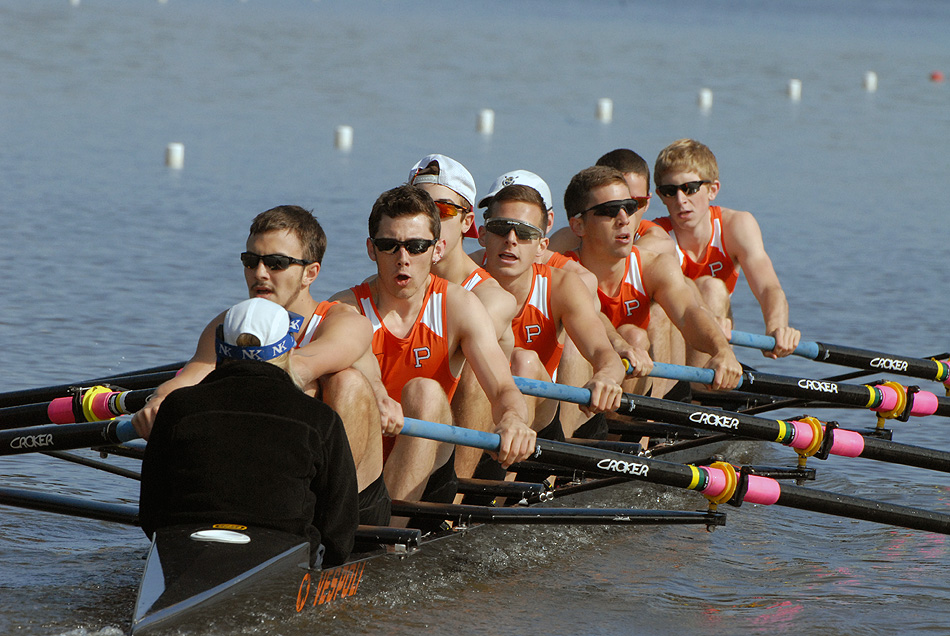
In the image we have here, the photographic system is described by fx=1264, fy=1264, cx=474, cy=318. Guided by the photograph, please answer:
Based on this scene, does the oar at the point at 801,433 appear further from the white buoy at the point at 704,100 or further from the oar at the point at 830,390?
the white buoy at the point at 704,100

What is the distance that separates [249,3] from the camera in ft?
157

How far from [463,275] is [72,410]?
185 cm

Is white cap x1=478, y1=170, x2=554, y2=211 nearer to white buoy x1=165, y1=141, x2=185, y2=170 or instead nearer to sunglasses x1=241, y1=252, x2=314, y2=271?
sunglasses x1=241, y1=252, x2=314, y2=271

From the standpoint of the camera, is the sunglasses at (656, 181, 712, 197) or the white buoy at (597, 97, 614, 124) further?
the white buoy at (597, 97, 614, 124)

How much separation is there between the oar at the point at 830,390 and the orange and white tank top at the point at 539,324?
514mm

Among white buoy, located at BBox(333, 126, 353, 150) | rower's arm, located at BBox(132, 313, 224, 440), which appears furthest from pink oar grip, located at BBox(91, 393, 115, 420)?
white buoy, located at BBox(333, 126, 353, 150)

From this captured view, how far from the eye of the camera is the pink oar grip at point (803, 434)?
225 inches

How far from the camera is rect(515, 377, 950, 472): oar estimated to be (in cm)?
571

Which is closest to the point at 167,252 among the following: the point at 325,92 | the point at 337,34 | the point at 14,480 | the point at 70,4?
the point at 14,480

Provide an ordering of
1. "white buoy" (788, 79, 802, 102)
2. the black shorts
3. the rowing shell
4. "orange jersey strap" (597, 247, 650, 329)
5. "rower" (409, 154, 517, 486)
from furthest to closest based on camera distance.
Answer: "white buoy" (788, 79, 802, 102) → "orange jersey strap" (597, 247, 650, 329) → "rower" (409, 154, 517, 486) → the black shorts → the rowing shell

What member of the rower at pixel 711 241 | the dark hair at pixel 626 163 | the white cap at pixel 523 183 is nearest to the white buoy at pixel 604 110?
the rower at pixel 711 241

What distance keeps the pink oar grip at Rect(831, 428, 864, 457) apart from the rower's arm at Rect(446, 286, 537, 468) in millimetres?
1608

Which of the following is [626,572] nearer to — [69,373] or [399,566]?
[399,566]

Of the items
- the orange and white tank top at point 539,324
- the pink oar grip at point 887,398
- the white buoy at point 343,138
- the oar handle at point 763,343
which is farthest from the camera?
the white buoy at point 343,138
